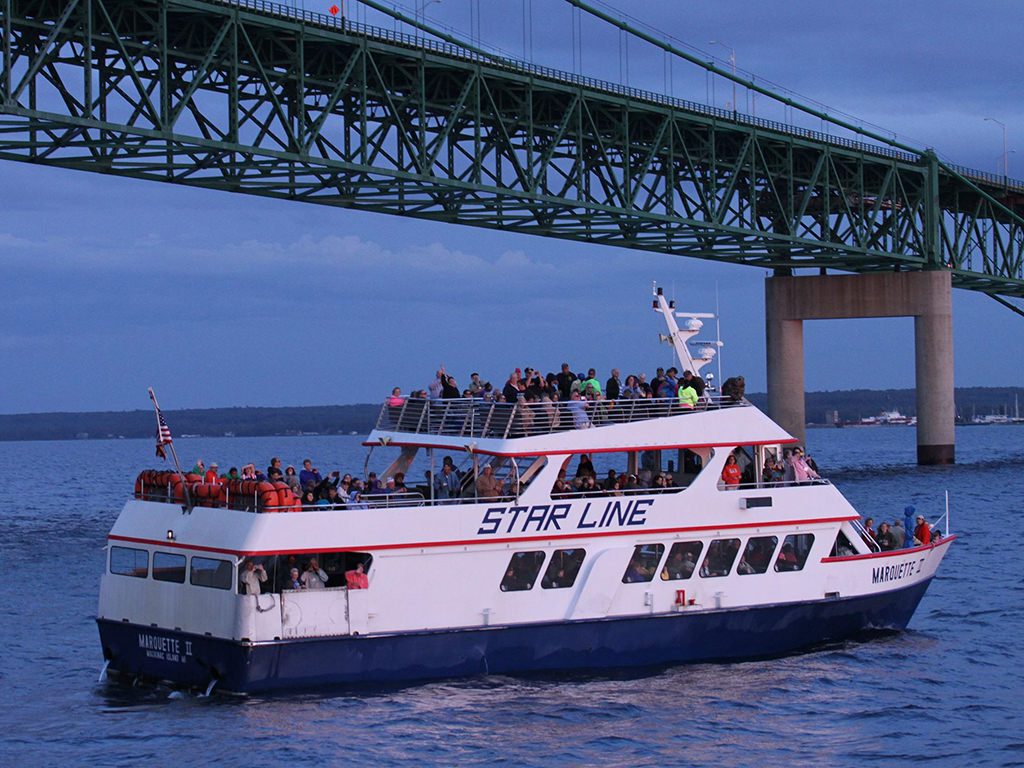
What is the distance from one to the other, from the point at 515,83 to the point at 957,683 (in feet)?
121

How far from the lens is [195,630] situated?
22.5m

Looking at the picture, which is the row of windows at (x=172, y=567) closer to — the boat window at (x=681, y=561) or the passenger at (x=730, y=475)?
the boat window at (x=681, y=561)

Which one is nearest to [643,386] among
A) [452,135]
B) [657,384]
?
[657,384]

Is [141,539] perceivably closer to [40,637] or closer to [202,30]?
[40,637]

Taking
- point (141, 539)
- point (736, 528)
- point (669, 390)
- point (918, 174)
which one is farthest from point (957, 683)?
point (918, 174)

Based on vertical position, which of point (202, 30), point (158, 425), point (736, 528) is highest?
point (202, 30)

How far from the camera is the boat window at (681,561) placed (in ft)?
80.0

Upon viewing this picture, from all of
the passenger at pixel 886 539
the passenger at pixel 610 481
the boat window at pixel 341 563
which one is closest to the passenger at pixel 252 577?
the boat window at pixel 341 563

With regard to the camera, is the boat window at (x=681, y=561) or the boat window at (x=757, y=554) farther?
the boat window at (x=757, y=554)

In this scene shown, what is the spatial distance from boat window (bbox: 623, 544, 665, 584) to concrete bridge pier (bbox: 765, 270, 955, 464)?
5984cm

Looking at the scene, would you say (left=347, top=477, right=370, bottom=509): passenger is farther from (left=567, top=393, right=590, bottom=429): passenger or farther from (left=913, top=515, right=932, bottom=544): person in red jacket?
(left=913, top=515, right=932, bottom=544): person in red jacket

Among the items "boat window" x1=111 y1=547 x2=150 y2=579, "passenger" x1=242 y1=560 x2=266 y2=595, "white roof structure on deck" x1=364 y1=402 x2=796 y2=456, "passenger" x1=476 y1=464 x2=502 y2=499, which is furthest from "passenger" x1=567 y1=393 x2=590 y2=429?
"boat window" x1=111 y1=547 x2=150 y2=579

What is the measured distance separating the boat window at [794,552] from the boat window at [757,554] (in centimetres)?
19

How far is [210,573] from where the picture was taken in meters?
22.4
